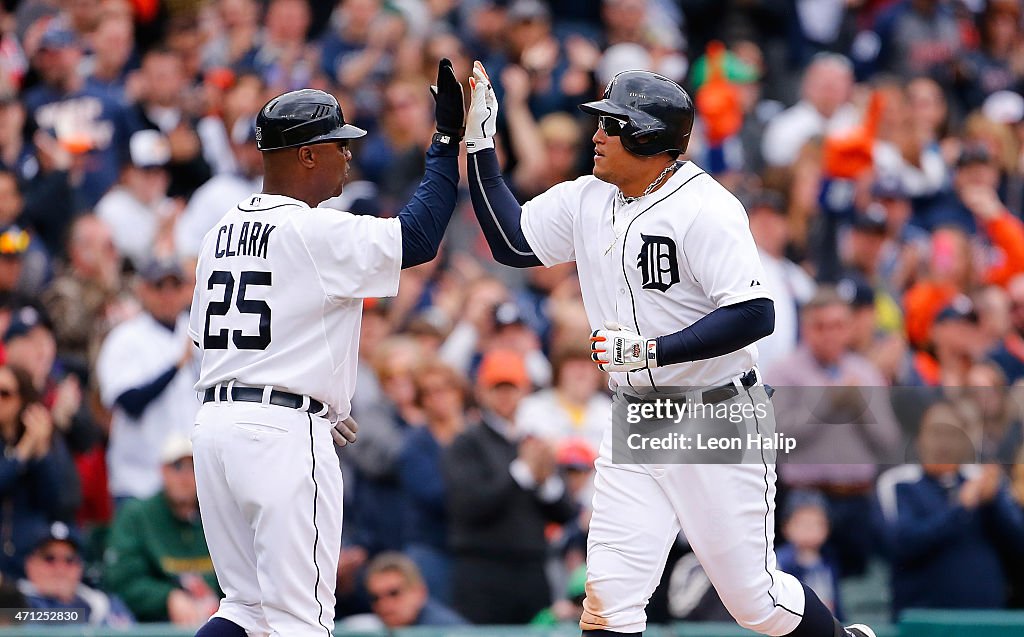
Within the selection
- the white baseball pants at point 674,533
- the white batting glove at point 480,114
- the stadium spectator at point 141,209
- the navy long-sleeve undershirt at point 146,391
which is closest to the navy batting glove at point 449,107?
the white batting glove at point 480,114

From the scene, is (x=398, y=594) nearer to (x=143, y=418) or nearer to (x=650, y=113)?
(x=143, y=418)

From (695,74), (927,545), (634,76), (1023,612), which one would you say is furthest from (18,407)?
(695,74)

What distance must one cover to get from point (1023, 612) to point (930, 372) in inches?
72.2

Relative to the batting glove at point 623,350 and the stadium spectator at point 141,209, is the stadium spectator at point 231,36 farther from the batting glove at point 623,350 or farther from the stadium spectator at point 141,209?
the batting glove at point 623,350

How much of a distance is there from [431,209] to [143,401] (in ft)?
11.4

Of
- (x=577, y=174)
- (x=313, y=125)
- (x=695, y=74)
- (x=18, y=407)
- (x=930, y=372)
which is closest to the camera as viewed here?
(x=313, y=125)

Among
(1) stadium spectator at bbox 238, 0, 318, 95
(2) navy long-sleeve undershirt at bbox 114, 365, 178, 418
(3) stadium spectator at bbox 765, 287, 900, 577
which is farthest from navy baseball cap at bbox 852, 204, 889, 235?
(2) navy long-sleeve undershirt at bbox 114, 365, 178, 418

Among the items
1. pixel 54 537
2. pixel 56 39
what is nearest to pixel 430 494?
pixel 54 537

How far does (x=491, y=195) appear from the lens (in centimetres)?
592

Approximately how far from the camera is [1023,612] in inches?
324

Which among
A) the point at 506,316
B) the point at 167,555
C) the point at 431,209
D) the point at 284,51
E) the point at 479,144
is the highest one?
the point at 284,51

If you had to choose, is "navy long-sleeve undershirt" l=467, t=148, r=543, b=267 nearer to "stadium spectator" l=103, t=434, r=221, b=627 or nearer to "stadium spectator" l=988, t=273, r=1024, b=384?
"stadium spectator" l=103, t=434, r=221, b=627

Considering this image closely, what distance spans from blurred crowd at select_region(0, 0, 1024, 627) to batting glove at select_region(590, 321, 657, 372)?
9.17ft

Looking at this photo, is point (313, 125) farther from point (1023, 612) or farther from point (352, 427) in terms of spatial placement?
point (1023, 612)
